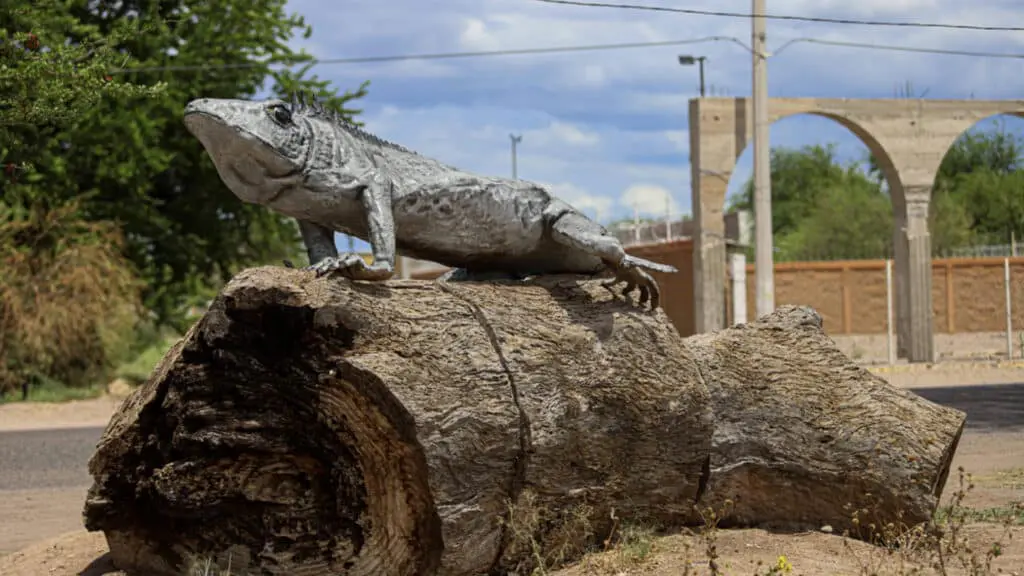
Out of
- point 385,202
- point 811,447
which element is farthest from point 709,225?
point 385,202

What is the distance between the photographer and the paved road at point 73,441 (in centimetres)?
1142

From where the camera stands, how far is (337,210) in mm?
5594

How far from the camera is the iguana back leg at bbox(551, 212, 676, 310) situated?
19.7ft

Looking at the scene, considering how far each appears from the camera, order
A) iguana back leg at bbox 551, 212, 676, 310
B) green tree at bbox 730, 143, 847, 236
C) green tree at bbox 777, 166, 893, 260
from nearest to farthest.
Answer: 1. iguana back leg at bbox 551, 212, 676, 310
2. green tree at bbox 777, 166, 893, 260
3. green tree at bbox 730, 143, 847, 236

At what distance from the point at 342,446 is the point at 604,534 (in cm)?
152

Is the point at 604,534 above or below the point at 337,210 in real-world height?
below

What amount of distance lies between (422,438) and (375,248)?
35.0 inches

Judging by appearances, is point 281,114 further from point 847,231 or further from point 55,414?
point 847,231

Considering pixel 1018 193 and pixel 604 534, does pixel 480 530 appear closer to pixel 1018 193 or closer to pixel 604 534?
pixel 604 534

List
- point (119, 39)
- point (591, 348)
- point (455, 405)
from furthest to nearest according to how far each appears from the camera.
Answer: point (119, 39), point (591, 348), point (455, 405)

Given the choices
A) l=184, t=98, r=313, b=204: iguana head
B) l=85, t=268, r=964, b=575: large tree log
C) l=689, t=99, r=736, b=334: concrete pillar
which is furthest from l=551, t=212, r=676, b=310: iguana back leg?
l=689, t=99, r=736, b=334: concrete pillar

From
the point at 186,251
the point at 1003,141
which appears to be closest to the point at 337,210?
the point at 186,251

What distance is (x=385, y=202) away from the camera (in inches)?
219

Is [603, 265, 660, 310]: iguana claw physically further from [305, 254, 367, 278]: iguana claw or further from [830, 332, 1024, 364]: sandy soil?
[830, 332, 1024, 364]: sandy soil
